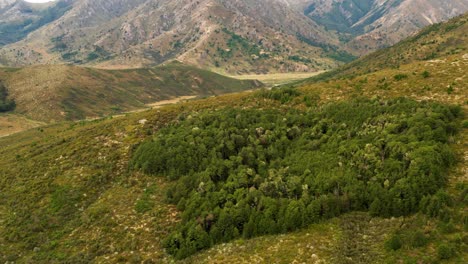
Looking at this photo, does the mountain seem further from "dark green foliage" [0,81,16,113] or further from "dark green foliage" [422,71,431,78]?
"dark green foliage" [0,81,16,113]

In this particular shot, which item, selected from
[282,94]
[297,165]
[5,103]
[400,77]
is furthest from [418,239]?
[5,103]

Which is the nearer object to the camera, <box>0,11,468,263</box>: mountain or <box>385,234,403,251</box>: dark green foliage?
<box>385,234,403,251</box>: dark green foliage

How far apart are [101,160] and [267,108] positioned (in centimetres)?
2506

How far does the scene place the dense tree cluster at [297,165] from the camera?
28062 millimetres

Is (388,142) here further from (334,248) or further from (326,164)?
(334,248)

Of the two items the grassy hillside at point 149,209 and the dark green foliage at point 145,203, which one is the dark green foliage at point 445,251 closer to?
the grassy hillside at point 149,209

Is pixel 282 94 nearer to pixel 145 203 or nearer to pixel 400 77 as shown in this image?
pixel 400 77

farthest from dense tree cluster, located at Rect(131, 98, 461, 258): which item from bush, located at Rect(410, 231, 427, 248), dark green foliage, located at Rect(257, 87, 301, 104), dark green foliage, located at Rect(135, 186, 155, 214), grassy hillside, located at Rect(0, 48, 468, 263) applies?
dark green foliage, located at Rect(257, 87, 301, 104)

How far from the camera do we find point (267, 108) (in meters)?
49.4

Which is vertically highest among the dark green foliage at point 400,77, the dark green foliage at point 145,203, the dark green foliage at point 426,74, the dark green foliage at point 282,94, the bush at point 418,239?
the dark green foliage at point 426,74

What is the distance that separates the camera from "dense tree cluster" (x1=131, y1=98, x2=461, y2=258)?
28.1 m

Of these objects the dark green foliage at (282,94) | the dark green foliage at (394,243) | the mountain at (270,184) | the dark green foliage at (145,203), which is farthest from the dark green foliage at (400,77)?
the dark green foliage at (145,203)

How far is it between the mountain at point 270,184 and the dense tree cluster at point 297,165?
0.14m

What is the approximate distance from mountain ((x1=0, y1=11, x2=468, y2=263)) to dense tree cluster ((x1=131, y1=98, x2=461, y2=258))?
14cm
